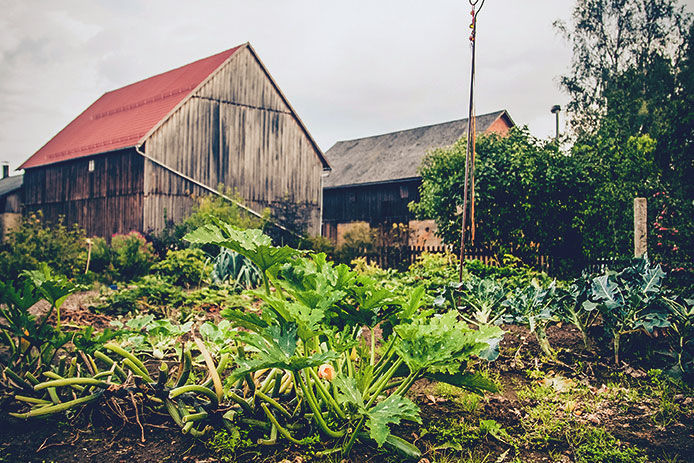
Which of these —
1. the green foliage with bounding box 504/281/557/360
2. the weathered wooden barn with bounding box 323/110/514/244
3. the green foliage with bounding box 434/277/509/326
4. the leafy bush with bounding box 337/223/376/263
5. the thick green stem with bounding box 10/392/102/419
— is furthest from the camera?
the weathered wooden barn with bounding box 323/110/514/244

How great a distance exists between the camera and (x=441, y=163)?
1213 centimetres

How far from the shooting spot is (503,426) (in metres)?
2.41

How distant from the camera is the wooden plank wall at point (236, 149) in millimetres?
15594

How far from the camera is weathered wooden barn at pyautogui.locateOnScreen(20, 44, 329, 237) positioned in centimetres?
1559

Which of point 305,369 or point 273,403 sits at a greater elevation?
point 305,369

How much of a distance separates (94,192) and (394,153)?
1396 centimetres

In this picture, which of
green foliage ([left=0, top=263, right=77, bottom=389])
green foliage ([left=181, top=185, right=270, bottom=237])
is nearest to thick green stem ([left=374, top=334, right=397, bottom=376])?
green foliage ([left=0, top=263, right=77, bottom=389])

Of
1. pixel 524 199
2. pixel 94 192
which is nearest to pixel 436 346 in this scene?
pixel 524 199

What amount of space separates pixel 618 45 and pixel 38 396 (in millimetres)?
26278

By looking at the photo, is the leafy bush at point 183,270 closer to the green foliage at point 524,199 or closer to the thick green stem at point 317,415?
the green foliage at point 524,199

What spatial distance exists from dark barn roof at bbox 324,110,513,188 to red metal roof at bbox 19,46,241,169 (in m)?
9.08

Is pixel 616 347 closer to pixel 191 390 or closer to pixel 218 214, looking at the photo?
pixel 191 390

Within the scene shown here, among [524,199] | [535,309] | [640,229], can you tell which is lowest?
[535,309]

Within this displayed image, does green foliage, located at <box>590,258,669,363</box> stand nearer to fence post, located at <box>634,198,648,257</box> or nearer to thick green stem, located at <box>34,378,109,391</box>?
fence post, located at <box>634,198,648,257</box>
